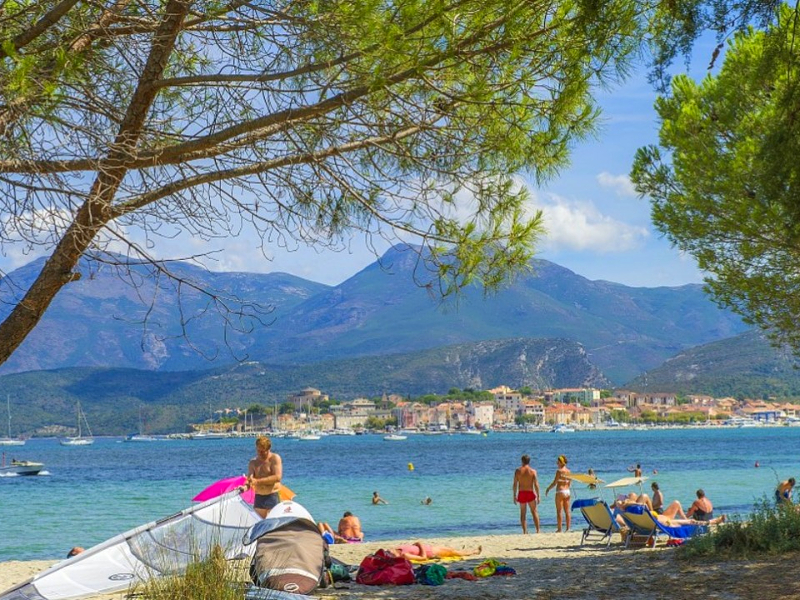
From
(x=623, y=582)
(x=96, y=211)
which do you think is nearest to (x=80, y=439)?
(x=623, y=582)

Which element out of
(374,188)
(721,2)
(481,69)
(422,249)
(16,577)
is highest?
(721,2)

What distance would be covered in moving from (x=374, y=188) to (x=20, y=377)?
450ft

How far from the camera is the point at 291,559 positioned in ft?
22.8

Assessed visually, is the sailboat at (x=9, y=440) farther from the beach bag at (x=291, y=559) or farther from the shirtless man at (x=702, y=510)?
the beach bag at (x=291, y=559)

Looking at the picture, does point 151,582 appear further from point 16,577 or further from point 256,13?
point 16,577

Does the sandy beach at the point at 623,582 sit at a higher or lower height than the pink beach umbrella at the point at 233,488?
lower

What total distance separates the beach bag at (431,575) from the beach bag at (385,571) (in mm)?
66

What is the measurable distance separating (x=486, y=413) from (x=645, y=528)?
12194 centimetres

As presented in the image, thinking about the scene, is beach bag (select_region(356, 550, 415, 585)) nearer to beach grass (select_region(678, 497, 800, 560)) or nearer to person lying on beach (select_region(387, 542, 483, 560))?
person lying on beach (select_region(387, 542, 483, 560))

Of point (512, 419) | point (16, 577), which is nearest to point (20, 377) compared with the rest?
point (512, 419)

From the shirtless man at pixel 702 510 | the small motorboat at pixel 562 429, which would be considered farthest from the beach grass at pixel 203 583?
the small motorboat at pixel 562 429

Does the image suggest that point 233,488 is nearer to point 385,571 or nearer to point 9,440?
point 385,571

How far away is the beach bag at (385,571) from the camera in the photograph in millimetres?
8047

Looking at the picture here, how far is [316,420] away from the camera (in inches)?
4961
